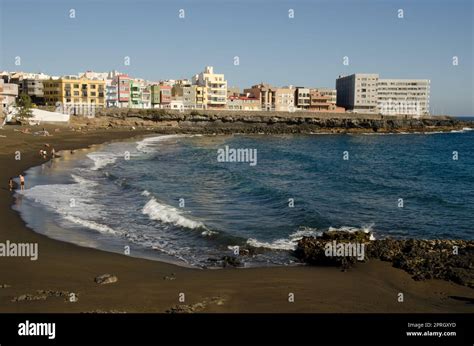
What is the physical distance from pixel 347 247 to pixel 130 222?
968 centimetres

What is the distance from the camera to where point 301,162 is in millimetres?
49594

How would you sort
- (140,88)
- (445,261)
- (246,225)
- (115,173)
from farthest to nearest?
(140,88), (115,173), (246,225), (445,261)

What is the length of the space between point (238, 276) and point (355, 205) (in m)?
14.0

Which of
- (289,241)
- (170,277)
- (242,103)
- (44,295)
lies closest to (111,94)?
(242,103)

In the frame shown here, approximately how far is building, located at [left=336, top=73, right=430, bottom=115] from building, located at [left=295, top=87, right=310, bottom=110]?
19.9 metres

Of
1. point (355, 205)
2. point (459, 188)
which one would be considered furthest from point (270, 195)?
point (459, 188)

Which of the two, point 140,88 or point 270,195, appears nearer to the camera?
point 270,195

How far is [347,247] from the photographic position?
51.2 ft

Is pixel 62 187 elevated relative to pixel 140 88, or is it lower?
lower

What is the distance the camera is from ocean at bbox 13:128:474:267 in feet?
58.4

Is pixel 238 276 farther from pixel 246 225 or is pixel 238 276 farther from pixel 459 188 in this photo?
pixel 459 188

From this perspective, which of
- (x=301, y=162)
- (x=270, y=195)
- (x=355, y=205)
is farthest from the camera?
(x=301, y=162)

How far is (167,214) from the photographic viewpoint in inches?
874

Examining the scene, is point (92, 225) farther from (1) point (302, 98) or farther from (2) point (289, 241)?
(1) point (302, 98)
